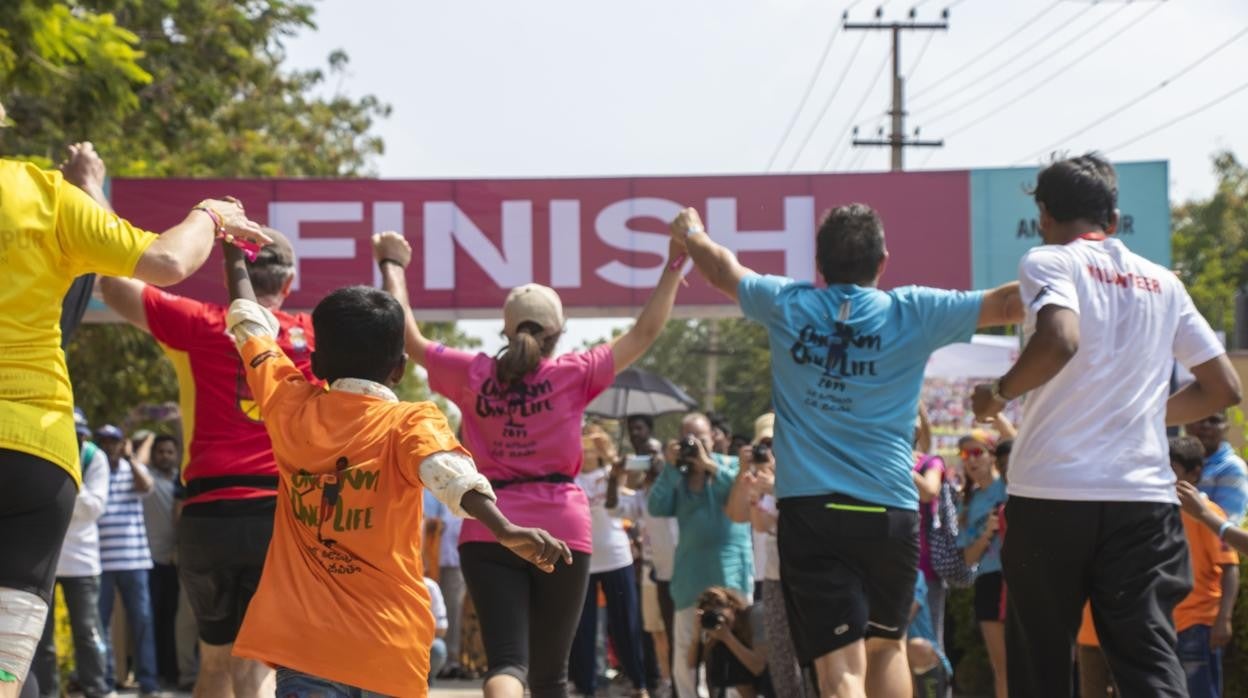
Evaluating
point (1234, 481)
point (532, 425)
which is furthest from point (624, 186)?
point (532, 425)

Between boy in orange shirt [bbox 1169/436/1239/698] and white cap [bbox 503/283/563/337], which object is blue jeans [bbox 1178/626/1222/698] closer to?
boy in orange shirt [bbox 1169/436/1239/698]

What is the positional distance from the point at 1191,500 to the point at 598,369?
2.21 meters

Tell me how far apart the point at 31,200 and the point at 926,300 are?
2.95 metres

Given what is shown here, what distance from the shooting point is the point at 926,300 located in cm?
Result: 578

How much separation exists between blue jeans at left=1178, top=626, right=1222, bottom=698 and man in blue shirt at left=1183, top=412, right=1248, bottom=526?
2.15ft

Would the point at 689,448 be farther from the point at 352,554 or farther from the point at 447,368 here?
the point at 352,554

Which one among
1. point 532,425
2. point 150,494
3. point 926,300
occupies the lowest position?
point 150,494

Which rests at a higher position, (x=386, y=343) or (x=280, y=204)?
(x=280, y=204)

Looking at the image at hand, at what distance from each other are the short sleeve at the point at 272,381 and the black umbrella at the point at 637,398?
47.7 feet

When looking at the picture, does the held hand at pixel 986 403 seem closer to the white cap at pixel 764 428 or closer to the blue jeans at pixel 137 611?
the white cap at pixel 764 428

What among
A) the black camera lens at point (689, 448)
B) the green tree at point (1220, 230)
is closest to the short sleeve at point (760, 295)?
the black camera lens at point (689, 448)

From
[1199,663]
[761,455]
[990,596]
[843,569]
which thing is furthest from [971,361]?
[843,569]

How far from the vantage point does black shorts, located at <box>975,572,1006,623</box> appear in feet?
36.6

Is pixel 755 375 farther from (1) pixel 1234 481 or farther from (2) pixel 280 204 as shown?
(1) pixel 1234 481
